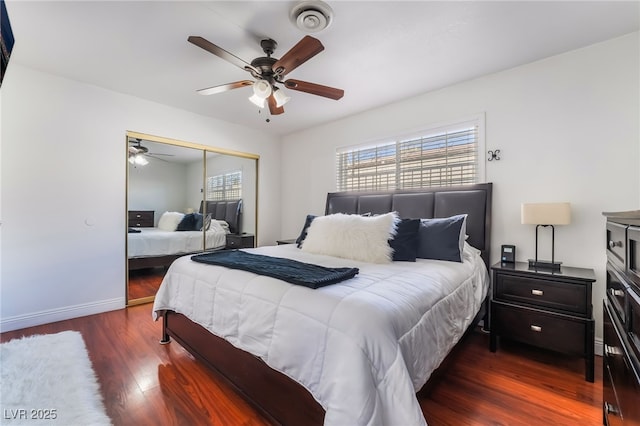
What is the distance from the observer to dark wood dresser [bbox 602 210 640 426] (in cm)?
88

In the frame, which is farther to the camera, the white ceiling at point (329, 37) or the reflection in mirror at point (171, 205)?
the reflection in mirror at point (171, 205)

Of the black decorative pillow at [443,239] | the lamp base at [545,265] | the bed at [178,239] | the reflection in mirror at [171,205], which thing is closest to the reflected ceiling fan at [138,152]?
the reflection in mirror at [171,205]

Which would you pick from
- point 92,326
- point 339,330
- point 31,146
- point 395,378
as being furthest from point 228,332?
point 31,146

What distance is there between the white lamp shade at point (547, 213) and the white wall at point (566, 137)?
0.30 metres

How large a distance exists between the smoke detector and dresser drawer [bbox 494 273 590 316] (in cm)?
241

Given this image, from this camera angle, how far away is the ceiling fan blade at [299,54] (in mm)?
1814

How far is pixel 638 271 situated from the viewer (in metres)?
0.95

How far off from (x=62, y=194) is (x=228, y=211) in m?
1.93

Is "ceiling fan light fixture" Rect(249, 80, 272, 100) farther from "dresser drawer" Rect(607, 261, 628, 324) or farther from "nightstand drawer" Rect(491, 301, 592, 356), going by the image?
"nightstand drawer" Rect(491, 301, 592, 356)

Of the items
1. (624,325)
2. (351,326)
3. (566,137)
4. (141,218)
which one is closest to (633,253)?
(624,325)

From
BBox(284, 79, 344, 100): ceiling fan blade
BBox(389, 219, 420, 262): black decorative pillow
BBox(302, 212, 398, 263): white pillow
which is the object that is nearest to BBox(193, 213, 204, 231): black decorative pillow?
BBox(302, 212, 398, 263): white pillow

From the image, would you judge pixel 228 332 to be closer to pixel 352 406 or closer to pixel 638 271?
pixel 352 406

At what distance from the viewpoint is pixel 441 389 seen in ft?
5.99

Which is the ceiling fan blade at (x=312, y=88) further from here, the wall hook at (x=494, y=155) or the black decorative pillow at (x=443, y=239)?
the wall hook at (x=494, y=155)
